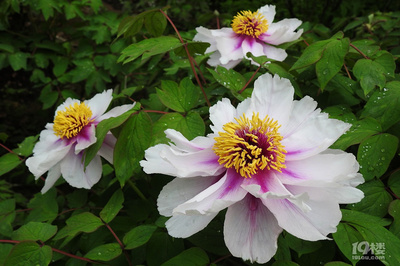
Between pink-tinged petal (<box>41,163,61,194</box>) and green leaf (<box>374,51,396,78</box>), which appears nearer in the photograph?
green leaf (<box>374,51,396,78</box>)

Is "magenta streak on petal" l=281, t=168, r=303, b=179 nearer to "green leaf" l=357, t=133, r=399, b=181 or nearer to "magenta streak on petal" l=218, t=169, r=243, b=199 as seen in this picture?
"magenta streak on petal" l=218, t=169, r=243, b=199

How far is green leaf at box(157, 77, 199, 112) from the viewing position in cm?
99

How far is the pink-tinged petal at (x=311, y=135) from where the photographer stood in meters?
0.72

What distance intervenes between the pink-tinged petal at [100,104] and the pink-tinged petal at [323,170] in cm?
66

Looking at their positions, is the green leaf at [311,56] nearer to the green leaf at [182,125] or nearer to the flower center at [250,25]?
the green leaf at [182,125]

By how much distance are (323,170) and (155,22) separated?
789 mm

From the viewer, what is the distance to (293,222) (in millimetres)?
663

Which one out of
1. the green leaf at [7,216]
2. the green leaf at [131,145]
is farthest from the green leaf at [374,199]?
the green leaf at [7,216]

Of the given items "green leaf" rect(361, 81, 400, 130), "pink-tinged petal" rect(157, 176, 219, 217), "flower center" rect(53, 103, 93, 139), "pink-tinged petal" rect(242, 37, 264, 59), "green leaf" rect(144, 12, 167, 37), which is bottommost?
"pink-tinged petal" rect(242, 37, 264, 59)

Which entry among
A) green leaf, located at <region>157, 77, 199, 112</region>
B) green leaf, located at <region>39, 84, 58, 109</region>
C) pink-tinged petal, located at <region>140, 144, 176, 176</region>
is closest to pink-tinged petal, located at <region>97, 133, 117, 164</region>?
green leaf, located at <region>157, 77, 199, 112</region>

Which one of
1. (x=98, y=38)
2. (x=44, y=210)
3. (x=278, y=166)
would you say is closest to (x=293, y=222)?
(x=278, y=166)

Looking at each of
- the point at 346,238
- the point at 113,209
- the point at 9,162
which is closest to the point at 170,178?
the point at 113,209

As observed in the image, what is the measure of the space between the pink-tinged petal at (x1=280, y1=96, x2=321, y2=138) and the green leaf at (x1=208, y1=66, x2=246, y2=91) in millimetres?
247

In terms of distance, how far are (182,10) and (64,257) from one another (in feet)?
10.7
